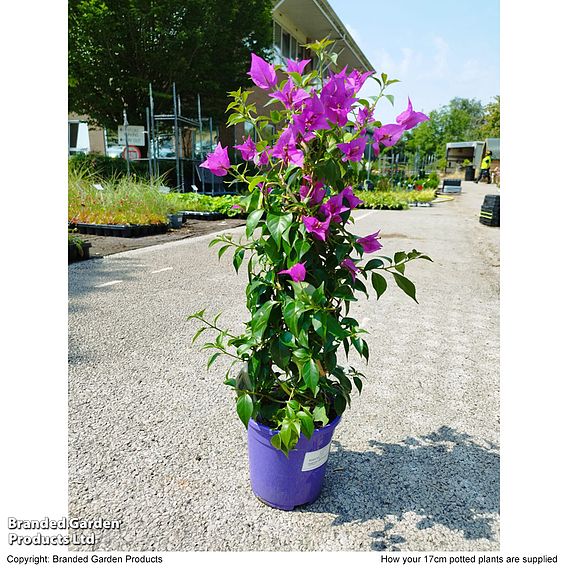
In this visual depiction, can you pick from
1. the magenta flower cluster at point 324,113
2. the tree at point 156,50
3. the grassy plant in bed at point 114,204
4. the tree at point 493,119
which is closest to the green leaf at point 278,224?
the magenta flower cluster at point 324,113

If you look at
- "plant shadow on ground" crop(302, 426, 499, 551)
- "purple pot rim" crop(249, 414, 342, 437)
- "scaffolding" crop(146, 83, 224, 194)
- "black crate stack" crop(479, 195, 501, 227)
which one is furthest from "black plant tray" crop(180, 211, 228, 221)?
"purple pot rim" crop(249, 414, 342, 437)

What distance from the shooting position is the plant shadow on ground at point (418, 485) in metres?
1.78

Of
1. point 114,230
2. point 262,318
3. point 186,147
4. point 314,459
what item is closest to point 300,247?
point 262,318

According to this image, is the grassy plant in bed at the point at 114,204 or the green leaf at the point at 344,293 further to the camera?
the grassy plant in bed at the point at 114,204

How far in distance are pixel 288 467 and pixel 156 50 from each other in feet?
51.4

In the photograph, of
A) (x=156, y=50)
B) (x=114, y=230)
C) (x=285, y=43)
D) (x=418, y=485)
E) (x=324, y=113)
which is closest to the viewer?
(x=324, y=113)

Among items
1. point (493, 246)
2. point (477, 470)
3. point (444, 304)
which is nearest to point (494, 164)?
point (493, 246)

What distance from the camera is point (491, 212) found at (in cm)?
1138

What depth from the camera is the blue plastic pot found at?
1.71 meters

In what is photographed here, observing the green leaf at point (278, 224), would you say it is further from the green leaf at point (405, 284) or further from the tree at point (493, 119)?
the tree at point (493, 119)

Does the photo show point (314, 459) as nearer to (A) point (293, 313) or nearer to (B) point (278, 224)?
(A) point (293, 313)

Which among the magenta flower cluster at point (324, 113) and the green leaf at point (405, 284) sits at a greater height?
the magenta flower cluster at point (324, 113)

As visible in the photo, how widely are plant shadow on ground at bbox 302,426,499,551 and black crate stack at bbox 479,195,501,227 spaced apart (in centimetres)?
1000

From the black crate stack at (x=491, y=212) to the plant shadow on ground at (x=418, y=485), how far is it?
10.00 m
